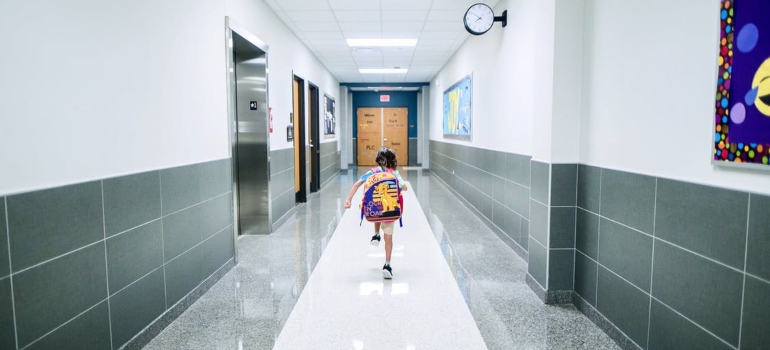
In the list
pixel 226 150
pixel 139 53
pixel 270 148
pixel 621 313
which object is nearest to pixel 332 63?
pixel 270 148

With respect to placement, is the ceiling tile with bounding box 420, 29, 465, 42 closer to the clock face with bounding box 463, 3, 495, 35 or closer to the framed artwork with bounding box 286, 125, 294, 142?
the clock face with bounding box 463, 3, 495, 35

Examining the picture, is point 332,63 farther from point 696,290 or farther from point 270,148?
point 696,290

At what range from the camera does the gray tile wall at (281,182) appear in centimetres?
630

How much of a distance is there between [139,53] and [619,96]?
3.00m

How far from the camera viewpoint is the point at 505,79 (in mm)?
5742

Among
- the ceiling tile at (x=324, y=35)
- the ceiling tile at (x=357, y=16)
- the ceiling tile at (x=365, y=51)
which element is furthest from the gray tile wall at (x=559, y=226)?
the ceiling tile at (x=365, y=51)

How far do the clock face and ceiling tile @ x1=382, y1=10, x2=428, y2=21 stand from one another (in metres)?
0.99

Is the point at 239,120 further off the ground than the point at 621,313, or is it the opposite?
the point at 239,120

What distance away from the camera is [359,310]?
3469mm

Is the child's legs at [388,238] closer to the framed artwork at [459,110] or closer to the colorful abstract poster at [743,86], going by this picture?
the colorful abstract poster at [743,86]

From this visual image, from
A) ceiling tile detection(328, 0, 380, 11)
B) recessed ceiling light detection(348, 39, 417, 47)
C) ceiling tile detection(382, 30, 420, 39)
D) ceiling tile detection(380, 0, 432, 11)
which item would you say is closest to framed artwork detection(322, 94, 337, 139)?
recessed ceiling light detection(348, 39, 417, 47)

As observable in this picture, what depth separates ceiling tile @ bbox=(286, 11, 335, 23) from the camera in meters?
6.41

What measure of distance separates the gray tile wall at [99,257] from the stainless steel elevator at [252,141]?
198cm

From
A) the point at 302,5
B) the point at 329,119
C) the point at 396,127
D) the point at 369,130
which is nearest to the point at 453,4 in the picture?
the point at 302,5
